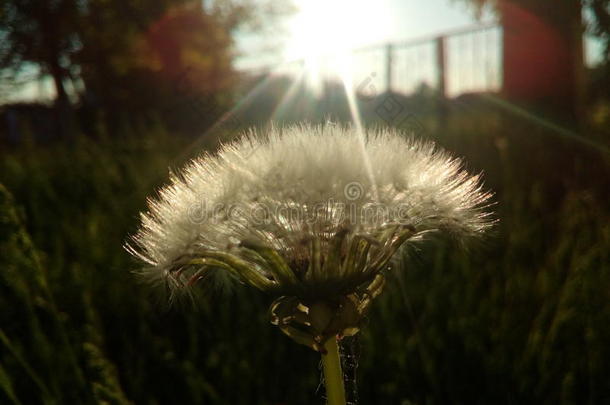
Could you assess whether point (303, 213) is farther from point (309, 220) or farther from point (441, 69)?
point (441, 69)

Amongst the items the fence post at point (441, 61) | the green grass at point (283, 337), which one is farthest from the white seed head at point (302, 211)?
the fence post at point (441, 61)

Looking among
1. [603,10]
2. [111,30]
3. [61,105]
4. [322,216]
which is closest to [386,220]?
[322,216]

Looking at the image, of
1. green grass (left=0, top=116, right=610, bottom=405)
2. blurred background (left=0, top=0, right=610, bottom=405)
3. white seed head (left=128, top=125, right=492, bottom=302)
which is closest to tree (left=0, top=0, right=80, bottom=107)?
blurred background (left=0, top=0, right=610, bottom=405)

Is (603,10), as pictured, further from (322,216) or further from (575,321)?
(322,216)

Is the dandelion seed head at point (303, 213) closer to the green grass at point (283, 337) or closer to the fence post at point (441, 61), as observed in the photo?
the green grass at point (283, 337)

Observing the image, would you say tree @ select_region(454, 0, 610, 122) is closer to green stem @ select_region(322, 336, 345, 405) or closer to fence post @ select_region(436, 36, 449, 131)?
green stem @ select_region(322, 336, 345, 405)
